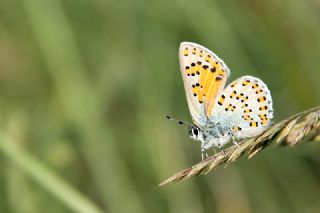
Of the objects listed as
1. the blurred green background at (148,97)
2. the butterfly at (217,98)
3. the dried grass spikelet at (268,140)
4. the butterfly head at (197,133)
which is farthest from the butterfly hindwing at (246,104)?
the blurred green background at (148,97)

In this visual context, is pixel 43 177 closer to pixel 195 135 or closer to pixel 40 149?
pixel 195 135

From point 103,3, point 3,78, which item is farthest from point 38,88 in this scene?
point 103,3

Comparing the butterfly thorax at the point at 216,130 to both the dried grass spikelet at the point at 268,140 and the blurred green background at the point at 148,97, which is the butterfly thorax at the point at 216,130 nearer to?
the blurred green background at the point at 148,97

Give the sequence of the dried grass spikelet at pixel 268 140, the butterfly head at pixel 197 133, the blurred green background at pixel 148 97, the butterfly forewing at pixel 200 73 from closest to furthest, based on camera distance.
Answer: the dried grass spikelet at pixel 268 140
the butterfly forewing at pixel 200 73
the butterfly head at pixel 197 133
the blurred green background at pixel 148 97

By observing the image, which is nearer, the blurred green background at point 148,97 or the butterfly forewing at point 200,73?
the butterfly forewing at point 200,73

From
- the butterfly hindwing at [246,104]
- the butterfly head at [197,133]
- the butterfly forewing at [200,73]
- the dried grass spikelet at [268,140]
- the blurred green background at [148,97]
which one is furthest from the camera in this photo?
the blurred green background at [148,97]

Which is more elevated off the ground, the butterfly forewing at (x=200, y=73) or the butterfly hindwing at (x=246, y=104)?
the butterfly forewing at (x=200, y=73)

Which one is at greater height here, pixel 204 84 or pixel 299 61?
pixel 204 84
